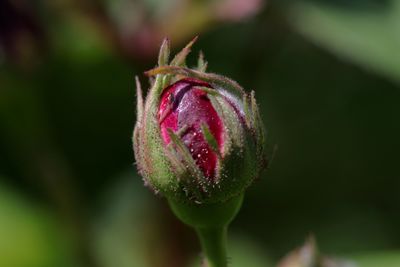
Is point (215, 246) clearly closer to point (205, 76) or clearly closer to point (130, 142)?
point (205, 76)

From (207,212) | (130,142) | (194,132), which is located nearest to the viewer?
(194,132)

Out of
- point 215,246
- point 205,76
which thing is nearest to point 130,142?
point 215,246

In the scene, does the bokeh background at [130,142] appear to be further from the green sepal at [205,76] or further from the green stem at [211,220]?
the green sepal at [205,76]

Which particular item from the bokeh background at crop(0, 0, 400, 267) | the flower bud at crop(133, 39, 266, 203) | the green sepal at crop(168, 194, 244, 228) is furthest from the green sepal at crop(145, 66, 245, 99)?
the bokeh background at crop(0, 0, 400, 267)

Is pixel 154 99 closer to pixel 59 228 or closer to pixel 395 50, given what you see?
pixel 395 50

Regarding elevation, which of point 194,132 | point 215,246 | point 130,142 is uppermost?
point 130,142

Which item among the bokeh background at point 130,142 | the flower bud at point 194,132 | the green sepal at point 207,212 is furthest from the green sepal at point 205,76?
the bokeh background at point 130,142

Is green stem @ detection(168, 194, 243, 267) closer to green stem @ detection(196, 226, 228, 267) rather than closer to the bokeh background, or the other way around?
green stem @ detection(196, 226, 228, 267)
